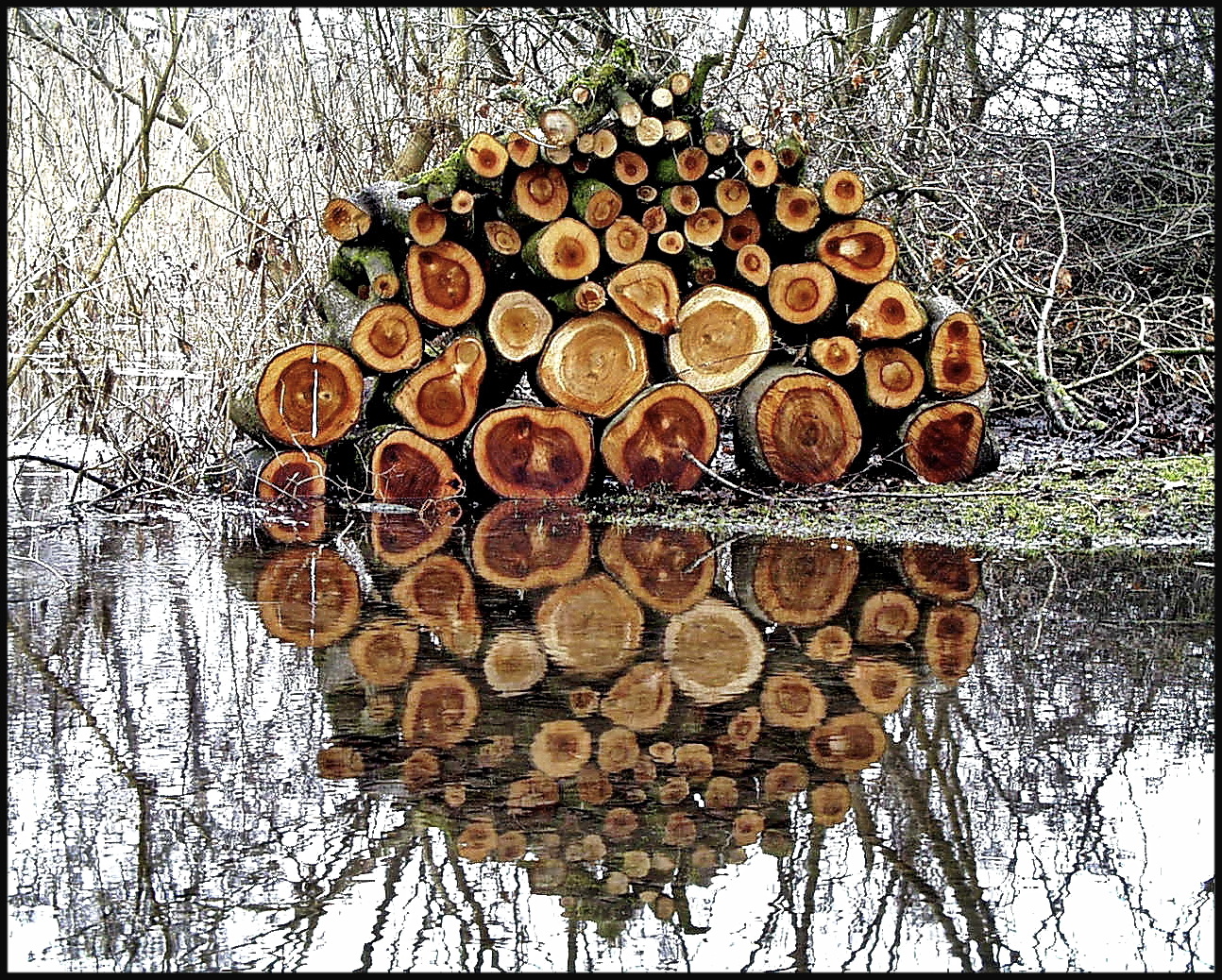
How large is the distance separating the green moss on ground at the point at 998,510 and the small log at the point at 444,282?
1.39 meters

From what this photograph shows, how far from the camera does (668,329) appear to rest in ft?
30.7

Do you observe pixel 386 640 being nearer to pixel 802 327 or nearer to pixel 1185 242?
pixel 802 327

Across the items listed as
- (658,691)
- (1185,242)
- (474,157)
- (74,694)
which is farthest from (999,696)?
(1185,242)

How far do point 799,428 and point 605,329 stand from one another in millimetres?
1290

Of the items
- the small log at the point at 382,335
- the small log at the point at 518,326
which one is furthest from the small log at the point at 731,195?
the small log at the point at 382,335

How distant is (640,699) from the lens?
447 centimetres

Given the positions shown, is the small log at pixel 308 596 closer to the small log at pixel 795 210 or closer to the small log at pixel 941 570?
the small log at pixel 941 570

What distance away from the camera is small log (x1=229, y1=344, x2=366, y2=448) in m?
9.16

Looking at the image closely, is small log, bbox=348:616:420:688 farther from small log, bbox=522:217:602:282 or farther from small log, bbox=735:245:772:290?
small log, bbox=735:245:772:290

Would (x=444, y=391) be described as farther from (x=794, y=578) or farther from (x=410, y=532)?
(x=794, y=578)

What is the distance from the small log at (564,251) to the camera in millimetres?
9180

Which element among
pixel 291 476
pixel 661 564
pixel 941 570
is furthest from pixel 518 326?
pixel 941 570

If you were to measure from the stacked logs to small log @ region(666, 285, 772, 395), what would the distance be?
1 centimetres

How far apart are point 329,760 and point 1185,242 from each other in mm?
9620
